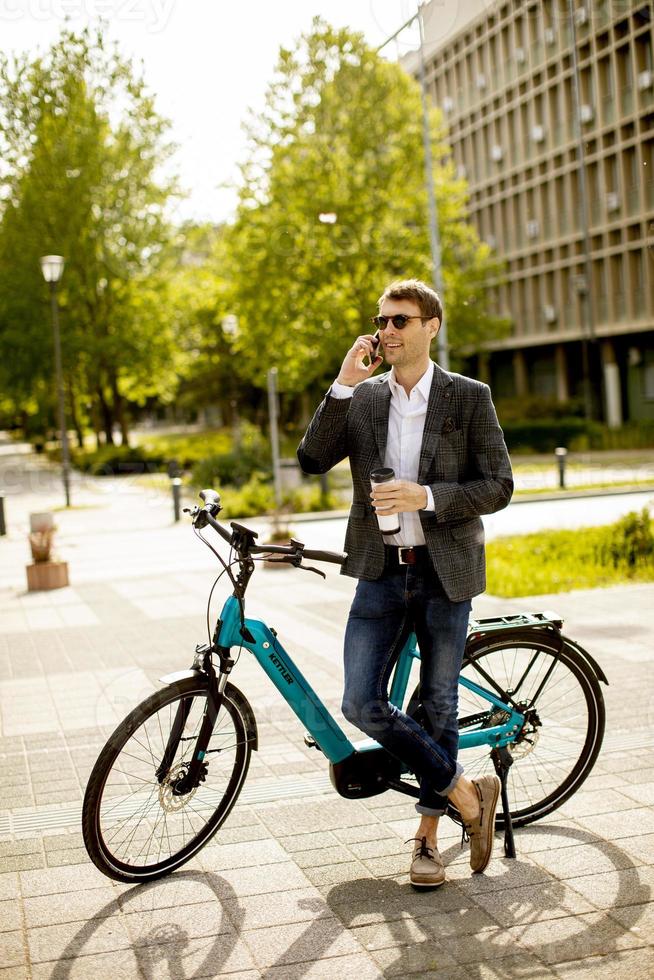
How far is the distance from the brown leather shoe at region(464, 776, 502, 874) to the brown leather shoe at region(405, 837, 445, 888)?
Result: 0.13 metres

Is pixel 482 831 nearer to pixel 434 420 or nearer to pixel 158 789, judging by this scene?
pixel 158 789

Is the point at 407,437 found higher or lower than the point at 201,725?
higher

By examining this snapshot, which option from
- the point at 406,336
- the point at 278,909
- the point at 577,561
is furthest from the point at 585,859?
the point at 577,561

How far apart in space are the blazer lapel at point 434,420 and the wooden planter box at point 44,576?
29.9ft

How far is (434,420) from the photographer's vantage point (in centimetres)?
379

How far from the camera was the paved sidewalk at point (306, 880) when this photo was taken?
132 inches

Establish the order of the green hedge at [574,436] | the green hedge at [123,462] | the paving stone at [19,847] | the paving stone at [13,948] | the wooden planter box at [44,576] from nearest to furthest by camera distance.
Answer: the paving stone at [13,948]
the paving stone at [19,847]
the wooden planter box at [44,576]
the green hedge at [574,436]
the green hedge at [123,462]

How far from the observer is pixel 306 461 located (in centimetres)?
388

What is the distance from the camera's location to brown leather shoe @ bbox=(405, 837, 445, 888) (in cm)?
380

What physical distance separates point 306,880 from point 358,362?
174 centimetres

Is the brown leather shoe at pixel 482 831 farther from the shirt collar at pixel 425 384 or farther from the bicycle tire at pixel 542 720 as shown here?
the shirt collar at pixel 425 384

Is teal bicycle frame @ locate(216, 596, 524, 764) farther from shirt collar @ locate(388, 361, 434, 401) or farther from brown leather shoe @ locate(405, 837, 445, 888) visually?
shirt collar @ locate(388, 361, 434, 401)

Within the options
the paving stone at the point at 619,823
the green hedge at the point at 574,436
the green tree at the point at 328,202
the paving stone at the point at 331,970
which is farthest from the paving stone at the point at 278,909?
the green hedge at the point at 574,436

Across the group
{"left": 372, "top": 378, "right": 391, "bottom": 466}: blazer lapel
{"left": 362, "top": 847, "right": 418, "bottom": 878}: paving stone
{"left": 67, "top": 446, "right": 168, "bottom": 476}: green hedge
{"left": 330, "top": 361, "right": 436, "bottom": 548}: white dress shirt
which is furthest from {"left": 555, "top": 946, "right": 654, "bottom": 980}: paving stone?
{"left": 67, "top": 446, "right": 168, "bottom": 476}: green hedge
